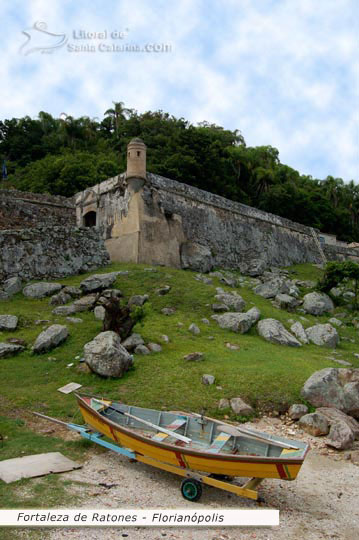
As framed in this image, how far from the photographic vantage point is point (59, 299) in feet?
41.9

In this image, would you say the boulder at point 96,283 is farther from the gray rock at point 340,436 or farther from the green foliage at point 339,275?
the green foliage at point 339,275

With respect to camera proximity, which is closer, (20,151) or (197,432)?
(197,432)

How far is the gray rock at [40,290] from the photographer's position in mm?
13328

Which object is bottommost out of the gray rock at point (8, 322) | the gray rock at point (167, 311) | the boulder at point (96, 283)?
the gray rock at point (8, 322)

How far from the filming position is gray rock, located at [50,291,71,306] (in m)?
12.7

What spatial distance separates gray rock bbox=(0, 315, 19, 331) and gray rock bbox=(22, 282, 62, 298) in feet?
7.02

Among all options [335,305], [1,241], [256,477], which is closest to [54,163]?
[1,241]

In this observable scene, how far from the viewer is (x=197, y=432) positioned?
592 centimetres

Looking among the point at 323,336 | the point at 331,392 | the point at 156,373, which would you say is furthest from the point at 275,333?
the point at 156,373

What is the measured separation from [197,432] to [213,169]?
28.5 m

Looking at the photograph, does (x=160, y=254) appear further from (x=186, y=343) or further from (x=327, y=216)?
(x=327, y=216)

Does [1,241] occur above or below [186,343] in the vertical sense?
above

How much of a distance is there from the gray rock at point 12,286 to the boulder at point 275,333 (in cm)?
761

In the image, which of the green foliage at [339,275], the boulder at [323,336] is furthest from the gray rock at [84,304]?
the green foliage at [339,275]
